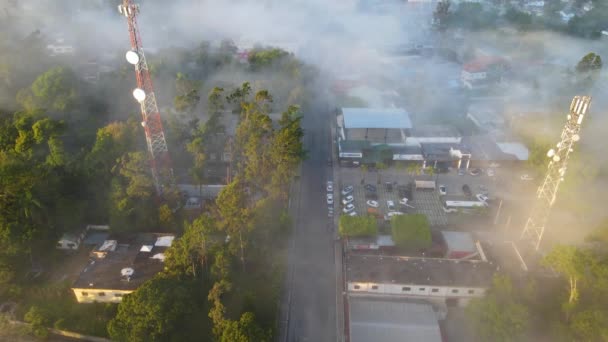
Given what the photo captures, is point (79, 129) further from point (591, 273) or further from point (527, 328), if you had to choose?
point (591, 273)

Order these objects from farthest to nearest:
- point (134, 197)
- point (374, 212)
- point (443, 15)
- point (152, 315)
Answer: point (443, 15)
point (374, 212)
point (134, 197)
point (152, 315)

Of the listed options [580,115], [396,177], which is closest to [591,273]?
[580,115]

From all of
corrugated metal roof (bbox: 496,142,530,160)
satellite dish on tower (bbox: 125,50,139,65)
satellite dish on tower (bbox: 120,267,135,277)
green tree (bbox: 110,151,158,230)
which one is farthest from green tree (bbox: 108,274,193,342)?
corrugated metal roof (bbox: 496,142,530,160)

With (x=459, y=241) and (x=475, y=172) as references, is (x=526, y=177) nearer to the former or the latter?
(x=475, y=172)

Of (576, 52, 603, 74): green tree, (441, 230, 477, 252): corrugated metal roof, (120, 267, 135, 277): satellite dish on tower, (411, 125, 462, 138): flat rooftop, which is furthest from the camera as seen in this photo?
(576, 52, 603, 74): green tree

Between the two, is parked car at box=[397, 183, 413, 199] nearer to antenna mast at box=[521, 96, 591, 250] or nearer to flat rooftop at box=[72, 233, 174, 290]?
antenna mast at box=[521, 96, 591, 250]

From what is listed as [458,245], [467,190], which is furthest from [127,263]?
[467,190]
